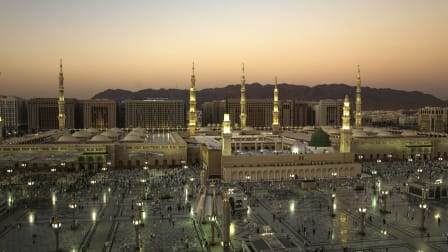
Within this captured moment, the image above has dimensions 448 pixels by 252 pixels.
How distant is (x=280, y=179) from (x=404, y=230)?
1376cm

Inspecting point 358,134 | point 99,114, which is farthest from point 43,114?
point 358,134

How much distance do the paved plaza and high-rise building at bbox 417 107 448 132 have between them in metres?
61.5

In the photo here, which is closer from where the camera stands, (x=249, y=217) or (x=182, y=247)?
(x=182, y=247)

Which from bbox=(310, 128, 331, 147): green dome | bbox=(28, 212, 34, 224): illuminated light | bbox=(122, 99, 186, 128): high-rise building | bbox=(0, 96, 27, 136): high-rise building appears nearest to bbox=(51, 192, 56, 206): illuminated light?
bbox=(28, 212, 34, 224): illuminated light

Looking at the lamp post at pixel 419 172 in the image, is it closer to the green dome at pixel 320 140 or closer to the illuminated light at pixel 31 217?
the green dome at pixel 320 140

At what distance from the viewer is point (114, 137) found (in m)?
48.2

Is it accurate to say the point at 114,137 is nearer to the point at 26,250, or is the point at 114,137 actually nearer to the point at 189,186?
the point at 189,186

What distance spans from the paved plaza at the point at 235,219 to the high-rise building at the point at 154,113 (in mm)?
59378

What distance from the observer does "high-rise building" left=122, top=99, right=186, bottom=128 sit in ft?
292

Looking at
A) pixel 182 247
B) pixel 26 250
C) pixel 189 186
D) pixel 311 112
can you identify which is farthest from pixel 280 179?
pixel 311 112

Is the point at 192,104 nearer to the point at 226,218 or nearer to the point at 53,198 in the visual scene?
the point at 53,198

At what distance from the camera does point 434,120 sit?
280ft

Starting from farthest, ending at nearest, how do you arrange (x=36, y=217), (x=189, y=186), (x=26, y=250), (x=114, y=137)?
(x=114, y=137) → (x=189, y=186) → (x=36, y=217) → (x=26, y=250)

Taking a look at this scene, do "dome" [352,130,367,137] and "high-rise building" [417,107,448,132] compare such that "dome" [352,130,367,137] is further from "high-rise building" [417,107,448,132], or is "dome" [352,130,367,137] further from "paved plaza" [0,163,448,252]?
"high-rise building" [417,107,448,132]
